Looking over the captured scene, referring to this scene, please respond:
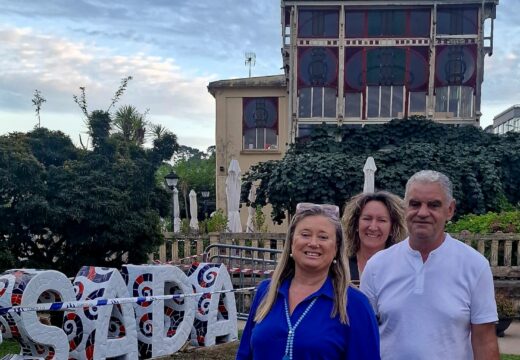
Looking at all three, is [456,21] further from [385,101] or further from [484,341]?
[484,341]

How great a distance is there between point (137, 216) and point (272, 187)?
8122 mm

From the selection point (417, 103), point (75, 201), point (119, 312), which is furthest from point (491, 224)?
point (417, 103)

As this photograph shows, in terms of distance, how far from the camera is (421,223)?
2.74 metres

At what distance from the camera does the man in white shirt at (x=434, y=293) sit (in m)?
2.62

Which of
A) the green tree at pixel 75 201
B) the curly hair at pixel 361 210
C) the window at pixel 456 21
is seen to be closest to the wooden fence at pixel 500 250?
the green tree at pixel 75 201

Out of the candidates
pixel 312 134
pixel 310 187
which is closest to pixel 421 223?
pixel 310 187

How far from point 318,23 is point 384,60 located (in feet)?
9.36

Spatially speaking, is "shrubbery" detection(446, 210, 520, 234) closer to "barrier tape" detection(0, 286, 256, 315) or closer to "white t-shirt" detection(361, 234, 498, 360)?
"barrier tape" detection(0, 286, 256, 315)

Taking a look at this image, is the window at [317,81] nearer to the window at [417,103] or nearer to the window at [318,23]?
the window at [318,23]

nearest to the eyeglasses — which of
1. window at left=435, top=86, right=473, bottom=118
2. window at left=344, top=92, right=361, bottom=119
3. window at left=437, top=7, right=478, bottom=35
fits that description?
window at left=344, top=92, right=361, bottom=119

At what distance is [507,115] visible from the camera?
41.7m

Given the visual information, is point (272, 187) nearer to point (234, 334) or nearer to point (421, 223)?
point (234, 334)

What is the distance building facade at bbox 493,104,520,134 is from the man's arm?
3678 centimetres

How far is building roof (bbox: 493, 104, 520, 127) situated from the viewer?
3950 centimetres
